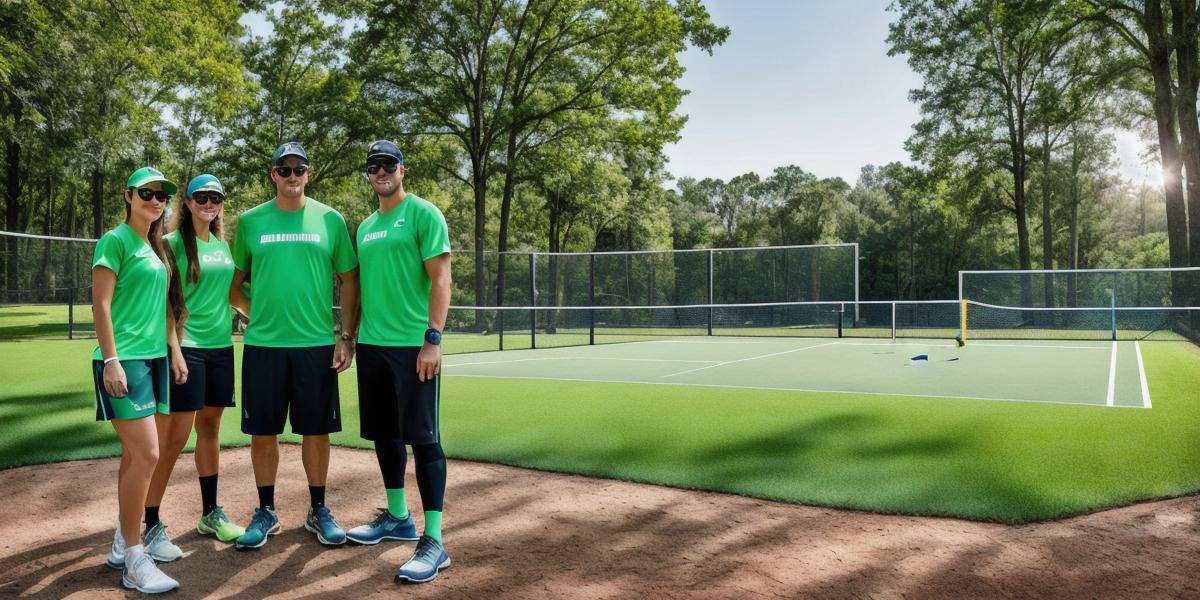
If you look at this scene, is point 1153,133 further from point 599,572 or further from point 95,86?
point 95,86

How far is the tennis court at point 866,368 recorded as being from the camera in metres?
11.1

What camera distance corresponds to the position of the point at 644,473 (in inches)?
259

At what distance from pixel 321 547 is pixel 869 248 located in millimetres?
48282

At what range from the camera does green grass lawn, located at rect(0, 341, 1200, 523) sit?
5.88 meters

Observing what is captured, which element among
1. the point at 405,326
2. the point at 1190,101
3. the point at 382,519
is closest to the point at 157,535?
the point at 382,519

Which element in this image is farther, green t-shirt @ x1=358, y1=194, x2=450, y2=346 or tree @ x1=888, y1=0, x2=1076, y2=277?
tree @ x1=888, y1=0, x2=1076, y2=277

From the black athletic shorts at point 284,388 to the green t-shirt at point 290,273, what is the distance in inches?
2.6

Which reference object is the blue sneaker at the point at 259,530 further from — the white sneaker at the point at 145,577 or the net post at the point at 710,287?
the net post at the point at 710,287

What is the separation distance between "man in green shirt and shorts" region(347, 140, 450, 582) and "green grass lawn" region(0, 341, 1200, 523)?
2.41 metres

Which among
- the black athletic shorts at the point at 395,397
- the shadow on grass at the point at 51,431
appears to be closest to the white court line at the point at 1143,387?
the black athletic shorts at the point at 395,397

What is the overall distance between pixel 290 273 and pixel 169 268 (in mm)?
604

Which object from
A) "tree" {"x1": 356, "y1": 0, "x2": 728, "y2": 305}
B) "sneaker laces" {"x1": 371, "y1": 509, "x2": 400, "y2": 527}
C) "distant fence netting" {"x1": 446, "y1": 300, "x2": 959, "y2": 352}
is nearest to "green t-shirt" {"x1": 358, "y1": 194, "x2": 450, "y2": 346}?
"sneaker laces" {"x1": 371, "y1": 509, "x2": 400, "y2": 527}

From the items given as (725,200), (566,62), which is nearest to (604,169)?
(566,62)

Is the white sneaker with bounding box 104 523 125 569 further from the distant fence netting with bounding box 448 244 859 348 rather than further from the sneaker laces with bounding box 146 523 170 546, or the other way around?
the distant fence netting with bounding box 448 244 859 348
